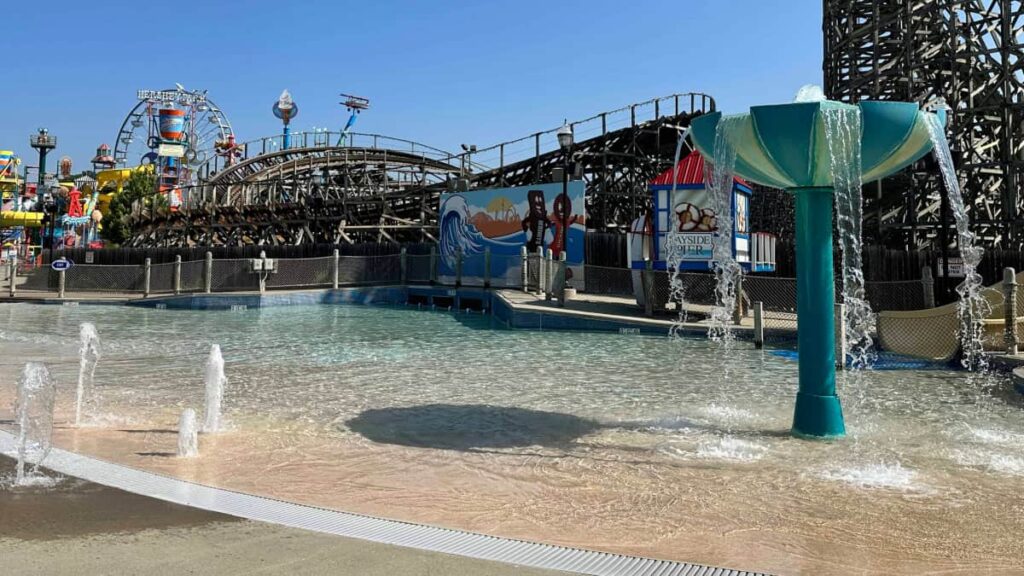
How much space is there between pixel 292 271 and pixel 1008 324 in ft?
73.8

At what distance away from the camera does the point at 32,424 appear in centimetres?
657

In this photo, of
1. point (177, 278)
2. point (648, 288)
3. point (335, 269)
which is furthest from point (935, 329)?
point (177, 278)

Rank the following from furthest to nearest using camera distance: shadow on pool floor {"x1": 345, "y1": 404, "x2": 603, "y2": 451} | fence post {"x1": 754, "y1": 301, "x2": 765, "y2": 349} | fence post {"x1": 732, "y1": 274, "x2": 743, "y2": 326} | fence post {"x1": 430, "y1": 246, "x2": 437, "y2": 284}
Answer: fence post {"x1": 430, "y1": 246, "x2": 437, "y2": 284}
fence post {"x1": 732, "y1": 274, "x2": 743, "y2": 326}
fence post {"x1": 754, "y1": 301, "x2": 765, "y2": 349}
shadow on pool floor {"x1": 345, "y1": 404, "x2": 603, "y2": 451}

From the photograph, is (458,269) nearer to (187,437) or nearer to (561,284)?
(561,284)

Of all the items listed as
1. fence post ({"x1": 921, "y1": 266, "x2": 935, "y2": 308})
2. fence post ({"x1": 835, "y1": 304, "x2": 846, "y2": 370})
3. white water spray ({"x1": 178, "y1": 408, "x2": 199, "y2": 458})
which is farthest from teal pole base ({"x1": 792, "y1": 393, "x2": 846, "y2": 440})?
fence post ({"x1": 921, "y1": 266, "x2": 935, "y2": 308})

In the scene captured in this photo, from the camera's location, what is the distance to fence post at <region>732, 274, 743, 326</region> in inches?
640

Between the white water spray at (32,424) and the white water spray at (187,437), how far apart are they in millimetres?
920

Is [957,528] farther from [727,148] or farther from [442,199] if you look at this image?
[442,199]

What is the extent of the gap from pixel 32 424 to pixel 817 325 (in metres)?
7.32

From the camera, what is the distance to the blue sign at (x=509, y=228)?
2531 centimetres

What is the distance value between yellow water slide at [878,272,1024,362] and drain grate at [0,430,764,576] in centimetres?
1046

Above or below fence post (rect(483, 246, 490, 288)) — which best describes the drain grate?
below

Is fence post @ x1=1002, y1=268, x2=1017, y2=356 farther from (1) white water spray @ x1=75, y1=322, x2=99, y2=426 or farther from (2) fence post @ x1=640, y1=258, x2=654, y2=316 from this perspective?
(1) white water spray @ x1=75, y1=322, x2=99, y2=426

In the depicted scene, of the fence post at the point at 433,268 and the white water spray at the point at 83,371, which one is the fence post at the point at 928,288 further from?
the white water spray at the point at 83,371
